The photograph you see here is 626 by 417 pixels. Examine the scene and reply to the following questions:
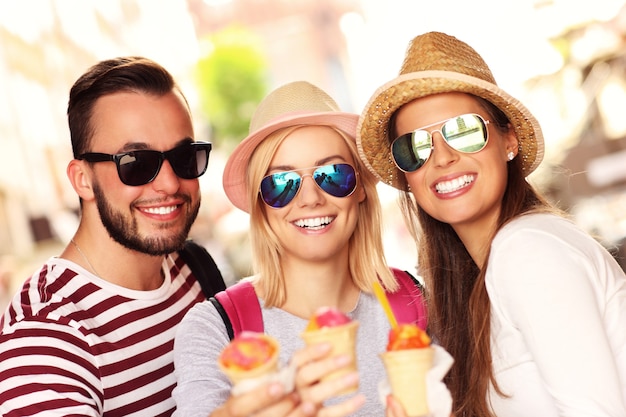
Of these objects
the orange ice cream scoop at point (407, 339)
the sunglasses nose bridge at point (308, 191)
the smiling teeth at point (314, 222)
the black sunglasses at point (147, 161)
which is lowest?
the orange ice cream scoop at point (407, 339)

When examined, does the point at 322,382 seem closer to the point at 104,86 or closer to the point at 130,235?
the point at 130,235

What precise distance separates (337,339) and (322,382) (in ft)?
0.40

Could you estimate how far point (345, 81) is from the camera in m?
31.2

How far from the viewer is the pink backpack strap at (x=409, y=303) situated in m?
3.01

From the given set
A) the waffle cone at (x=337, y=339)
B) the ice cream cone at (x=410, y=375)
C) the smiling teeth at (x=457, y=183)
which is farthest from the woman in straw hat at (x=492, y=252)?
the waffle cone at (x=337, y=339)

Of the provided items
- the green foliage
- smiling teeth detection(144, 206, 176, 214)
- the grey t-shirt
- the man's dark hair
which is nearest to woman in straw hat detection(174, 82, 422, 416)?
the grey t-shirt

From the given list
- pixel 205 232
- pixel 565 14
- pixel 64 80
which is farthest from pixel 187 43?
pixel 565 14

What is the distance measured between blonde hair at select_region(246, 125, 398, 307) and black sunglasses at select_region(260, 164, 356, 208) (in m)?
0.09

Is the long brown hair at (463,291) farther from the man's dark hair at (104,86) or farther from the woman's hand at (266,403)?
the man's dark hair at (104,86)

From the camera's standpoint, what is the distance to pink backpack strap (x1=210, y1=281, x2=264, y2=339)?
2.72 m

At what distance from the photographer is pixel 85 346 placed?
2.88m

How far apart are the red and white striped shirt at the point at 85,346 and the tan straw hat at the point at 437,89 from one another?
120 cm

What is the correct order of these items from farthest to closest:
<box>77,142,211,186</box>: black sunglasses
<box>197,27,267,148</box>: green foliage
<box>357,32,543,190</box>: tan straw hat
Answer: <box>197,27,267,148</box>: green foliage
<box>77,142,211,186</box>: black sunglasses
<box>357,32,543,190</box>: tan straw hat

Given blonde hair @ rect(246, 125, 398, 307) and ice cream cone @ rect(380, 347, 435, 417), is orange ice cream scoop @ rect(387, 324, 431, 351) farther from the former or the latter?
blonde hair @ rect(246, 125, 398, 307)
